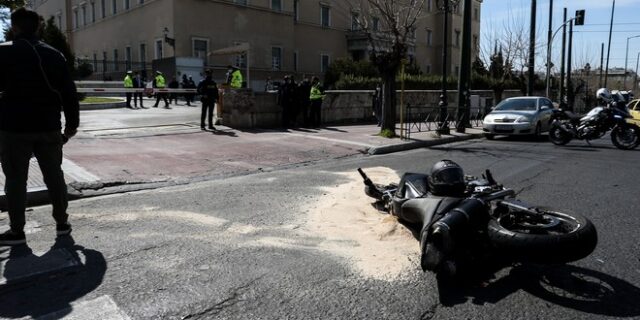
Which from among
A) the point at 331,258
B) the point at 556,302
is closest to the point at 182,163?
the point at 331,258

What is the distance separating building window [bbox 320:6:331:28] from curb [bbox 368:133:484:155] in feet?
107

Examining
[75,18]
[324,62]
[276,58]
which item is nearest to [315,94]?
[276,58]

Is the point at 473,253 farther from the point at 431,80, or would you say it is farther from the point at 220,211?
the point at 431,80

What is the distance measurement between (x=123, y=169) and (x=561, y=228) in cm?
721

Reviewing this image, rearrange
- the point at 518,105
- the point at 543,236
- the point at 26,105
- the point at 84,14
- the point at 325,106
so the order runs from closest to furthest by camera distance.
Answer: the point at 543,236
the point at 26,105
the point at 518,105
the point at 325,106
the point at 84,14

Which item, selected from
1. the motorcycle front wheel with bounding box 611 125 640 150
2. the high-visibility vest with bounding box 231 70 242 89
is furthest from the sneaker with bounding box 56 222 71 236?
the high-visibility vest with bounding box 231 70 242 89

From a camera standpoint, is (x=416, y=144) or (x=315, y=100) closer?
(x=416, y=144)

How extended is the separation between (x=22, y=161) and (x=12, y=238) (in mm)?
706

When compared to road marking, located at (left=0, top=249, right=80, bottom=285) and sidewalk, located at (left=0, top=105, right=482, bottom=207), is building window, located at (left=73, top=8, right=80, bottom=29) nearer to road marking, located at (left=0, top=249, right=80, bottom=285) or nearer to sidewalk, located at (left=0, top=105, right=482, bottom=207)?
sidewalk, located at (left=0, top=105, right=482, bottom=207)

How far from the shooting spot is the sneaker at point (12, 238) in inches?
187

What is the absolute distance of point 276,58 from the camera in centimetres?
4272

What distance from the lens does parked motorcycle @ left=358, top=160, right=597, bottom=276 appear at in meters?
3.69

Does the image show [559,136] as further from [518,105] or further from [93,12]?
[93,12]

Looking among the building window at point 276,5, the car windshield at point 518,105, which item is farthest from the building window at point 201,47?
the car windshield at point 518,105
